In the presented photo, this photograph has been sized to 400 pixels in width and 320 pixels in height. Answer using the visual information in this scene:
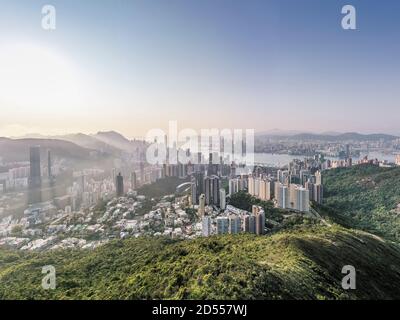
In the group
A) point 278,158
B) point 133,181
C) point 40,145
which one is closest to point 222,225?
point 278,158

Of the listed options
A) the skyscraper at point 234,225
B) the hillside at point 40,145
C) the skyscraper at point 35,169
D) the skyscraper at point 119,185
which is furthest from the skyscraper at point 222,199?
the skyscraper at point 35,169

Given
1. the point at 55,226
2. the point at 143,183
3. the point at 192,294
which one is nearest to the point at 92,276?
the point at 192,294

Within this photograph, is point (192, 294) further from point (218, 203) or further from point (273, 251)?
point (218, 203)

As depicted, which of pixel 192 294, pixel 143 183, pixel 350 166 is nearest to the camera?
pixel 192 294

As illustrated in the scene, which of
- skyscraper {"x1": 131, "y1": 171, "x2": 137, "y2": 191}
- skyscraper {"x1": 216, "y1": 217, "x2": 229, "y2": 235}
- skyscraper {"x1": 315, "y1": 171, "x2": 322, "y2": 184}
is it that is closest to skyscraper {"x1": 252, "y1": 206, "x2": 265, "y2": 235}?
skyscraper {"x1": 216, "y1": 217, "x2": 229, "y2": 235}

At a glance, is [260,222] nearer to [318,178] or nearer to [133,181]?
[133,181]
